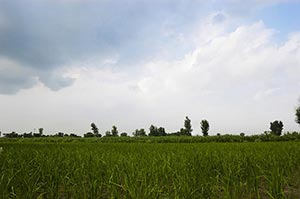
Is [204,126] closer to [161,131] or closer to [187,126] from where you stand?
[187,126]

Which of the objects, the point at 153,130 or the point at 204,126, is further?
the point at 153,130

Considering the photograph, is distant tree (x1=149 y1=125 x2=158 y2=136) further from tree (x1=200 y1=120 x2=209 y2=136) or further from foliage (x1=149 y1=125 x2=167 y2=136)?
tree (x1=200 y1=120 x2=209 y2=136)

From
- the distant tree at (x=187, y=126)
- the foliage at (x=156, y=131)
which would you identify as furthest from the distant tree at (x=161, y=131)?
the distant tree at (x=187, y=126)

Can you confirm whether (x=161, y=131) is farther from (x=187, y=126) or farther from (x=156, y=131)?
(x=187, y=126)

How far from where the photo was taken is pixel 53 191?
3.92 m

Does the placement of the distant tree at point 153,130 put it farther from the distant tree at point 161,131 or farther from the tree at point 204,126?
the tree at point 204,126

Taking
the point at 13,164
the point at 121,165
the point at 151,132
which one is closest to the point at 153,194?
the point at 121,165

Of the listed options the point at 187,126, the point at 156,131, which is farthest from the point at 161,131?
the point at 187,126

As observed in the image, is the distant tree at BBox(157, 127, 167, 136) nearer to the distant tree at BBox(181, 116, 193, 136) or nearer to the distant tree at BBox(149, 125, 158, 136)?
the distant tree at BBox(149, 125, 158, 136)

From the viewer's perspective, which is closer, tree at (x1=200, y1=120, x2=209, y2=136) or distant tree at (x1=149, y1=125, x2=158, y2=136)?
tree at (x1=200, y1=120, x2=209, y2=136)

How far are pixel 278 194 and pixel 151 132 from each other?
106 m

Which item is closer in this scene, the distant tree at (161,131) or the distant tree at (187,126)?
the distant tree at (187,126)

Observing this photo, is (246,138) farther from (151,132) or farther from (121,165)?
(151,132)

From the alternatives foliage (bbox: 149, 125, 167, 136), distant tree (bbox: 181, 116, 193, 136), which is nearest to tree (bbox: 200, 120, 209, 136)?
distant tree (bbox: 181, 116, 193, 136)
